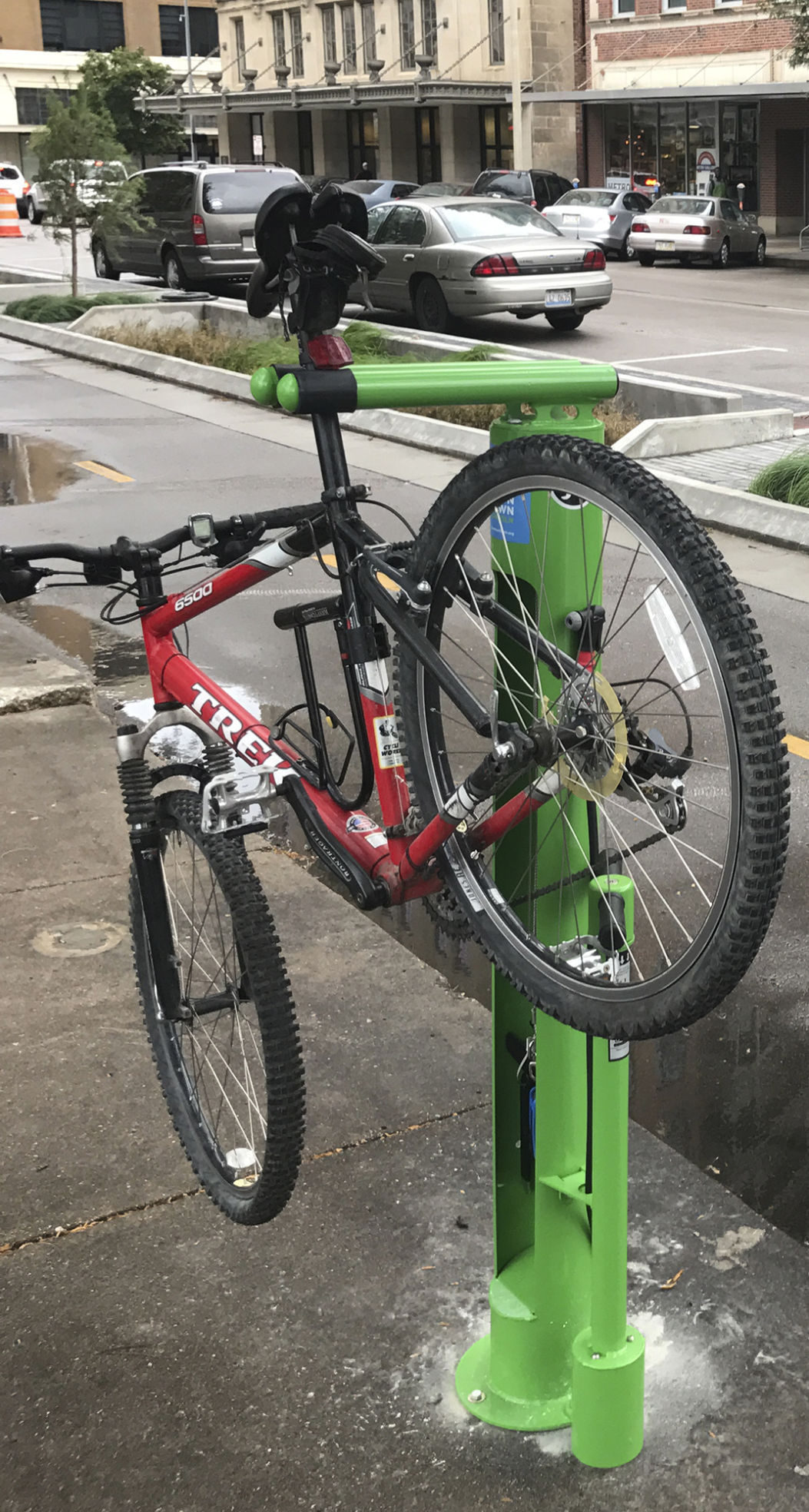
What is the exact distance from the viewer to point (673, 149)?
45062mm

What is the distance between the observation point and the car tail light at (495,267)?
19.6 m

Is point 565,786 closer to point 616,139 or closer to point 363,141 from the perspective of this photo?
point 616,139

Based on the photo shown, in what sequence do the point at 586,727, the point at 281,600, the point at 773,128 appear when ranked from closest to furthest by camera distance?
the point at 586,727
the point at 281,600
the point at 773,128

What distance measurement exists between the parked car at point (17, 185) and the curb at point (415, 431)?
36.8 meters

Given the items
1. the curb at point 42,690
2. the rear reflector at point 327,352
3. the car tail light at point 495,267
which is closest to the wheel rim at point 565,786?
the rear reflector at point 327,352

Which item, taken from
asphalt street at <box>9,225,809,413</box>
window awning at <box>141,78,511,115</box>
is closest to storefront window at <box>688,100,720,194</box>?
window awning at <box>141,78,511,115</box>

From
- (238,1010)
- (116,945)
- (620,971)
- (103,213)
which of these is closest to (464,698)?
(620,971)

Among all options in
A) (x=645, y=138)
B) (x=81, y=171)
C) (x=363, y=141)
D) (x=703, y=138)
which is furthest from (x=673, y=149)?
(x=81, y=171)

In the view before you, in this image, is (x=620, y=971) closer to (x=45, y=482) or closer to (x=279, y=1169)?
(x=279, y=1169)

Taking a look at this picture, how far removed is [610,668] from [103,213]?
1901cm

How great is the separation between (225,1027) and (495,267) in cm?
1758

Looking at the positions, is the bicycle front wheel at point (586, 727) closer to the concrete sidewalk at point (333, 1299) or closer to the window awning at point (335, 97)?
the concrete sidewalk at point (333, 1299)

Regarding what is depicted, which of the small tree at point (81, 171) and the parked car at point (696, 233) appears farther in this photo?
the parked car at point (696, 233)

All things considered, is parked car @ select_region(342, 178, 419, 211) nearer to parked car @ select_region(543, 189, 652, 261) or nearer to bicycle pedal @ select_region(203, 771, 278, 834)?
parked car @ select_region(543, 189, 652, 261)
